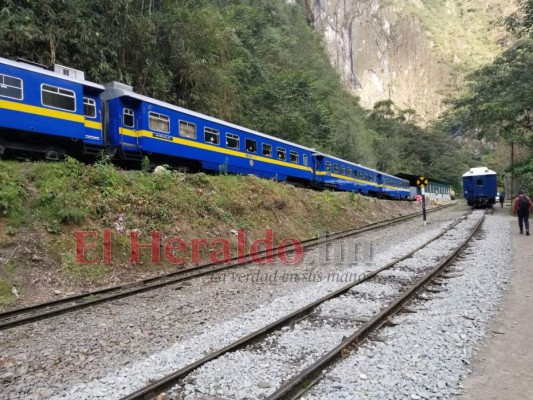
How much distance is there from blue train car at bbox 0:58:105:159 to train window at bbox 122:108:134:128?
75cm

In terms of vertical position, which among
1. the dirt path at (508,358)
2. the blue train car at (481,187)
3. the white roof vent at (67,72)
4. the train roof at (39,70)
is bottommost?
the dirt path at (508,358)

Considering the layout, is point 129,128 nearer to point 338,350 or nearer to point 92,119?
point 92,119

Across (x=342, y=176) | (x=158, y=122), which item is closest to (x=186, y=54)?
(x=158, y=122)

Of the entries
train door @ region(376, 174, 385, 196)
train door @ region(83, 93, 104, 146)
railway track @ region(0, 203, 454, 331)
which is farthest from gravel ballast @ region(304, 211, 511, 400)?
train door @ region(376, 174, 385, 196)

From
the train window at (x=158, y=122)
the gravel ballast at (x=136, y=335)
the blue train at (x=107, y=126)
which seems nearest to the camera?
the gravel ballast at (x=136, y=335)

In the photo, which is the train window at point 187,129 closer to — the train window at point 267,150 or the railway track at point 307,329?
the train window at point 267,150

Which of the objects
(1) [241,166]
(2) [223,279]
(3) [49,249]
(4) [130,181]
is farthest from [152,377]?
(1) [241,166]

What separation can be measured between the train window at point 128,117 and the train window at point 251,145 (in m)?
5.80

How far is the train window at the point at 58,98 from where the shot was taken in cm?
1073

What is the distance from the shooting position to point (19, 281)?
7.60 m

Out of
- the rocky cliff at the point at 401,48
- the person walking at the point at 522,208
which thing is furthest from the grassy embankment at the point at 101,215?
the rocky cliff at the point at 401,48

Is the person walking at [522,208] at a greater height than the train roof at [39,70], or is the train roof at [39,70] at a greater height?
the train roof at [39,70]

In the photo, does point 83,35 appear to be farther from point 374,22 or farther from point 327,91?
point 374,22

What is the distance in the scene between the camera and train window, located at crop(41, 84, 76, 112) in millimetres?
10734
